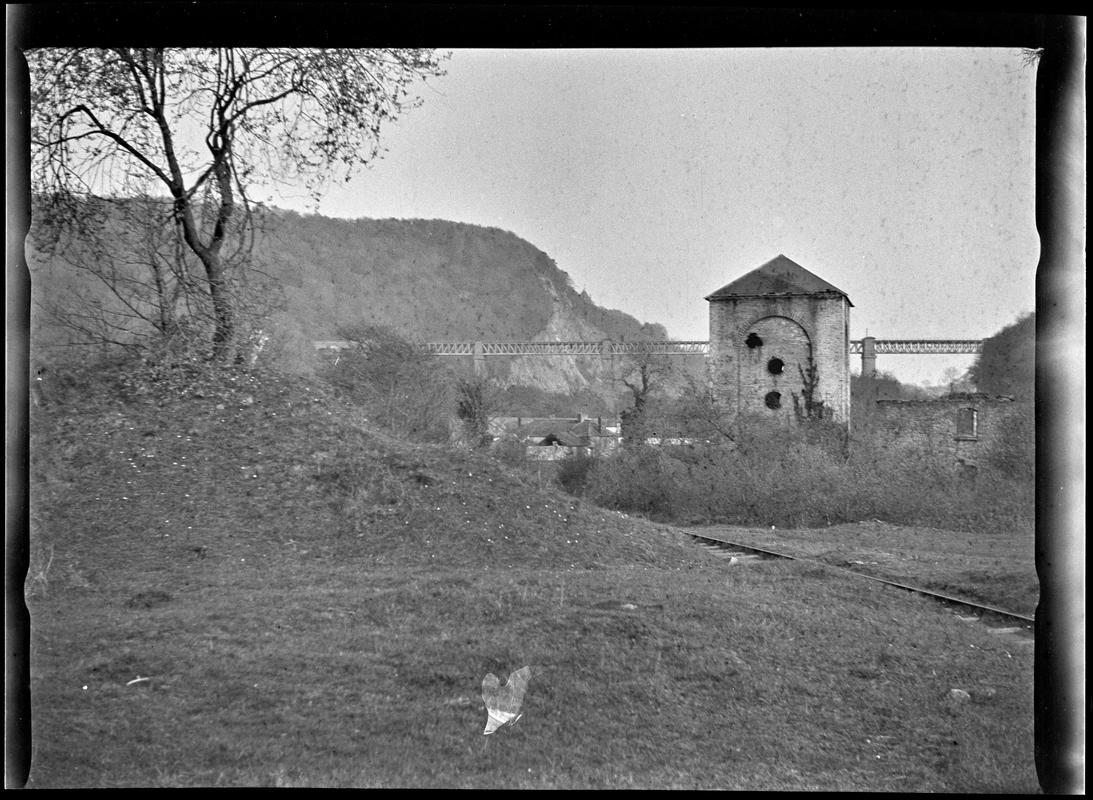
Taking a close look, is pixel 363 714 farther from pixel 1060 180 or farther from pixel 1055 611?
pixel 1060 180

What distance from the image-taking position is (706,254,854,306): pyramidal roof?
1409cm

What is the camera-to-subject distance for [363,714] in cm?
484

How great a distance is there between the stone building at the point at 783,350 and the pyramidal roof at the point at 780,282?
0.02 metres

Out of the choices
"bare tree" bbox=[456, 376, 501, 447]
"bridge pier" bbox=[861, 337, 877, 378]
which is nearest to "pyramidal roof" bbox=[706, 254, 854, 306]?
"bridge pier" bbox=[861, 337, 877, 378]

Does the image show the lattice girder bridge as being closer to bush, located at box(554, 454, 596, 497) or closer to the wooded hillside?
the wooded hillside

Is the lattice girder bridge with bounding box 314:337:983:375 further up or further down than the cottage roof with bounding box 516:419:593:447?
further up

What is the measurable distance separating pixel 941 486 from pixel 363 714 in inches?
569

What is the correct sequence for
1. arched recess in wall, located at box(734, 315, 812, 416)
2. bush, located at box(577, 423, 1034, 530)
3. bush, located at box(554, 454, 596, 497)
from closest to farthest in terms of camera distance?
bush, located at box(554, 454, 596, 497) → bush, located at box(577, 423, 1034, 530) → arched recess in wall, located at box(734, 315, 812, 416)

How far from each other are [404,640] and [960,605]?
21.3 feet

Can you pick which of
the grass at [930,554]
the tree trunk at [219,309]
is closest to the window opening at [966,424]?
the grass at [930,554]

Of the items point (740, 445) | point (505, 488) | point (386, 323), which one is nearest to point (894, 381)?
point (740, 445)

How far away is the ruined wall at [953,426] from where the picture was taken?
12002 millimetres

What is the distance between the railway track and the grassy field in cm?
34

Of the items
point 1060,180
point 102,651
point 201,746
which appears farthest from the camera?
point 102,651
